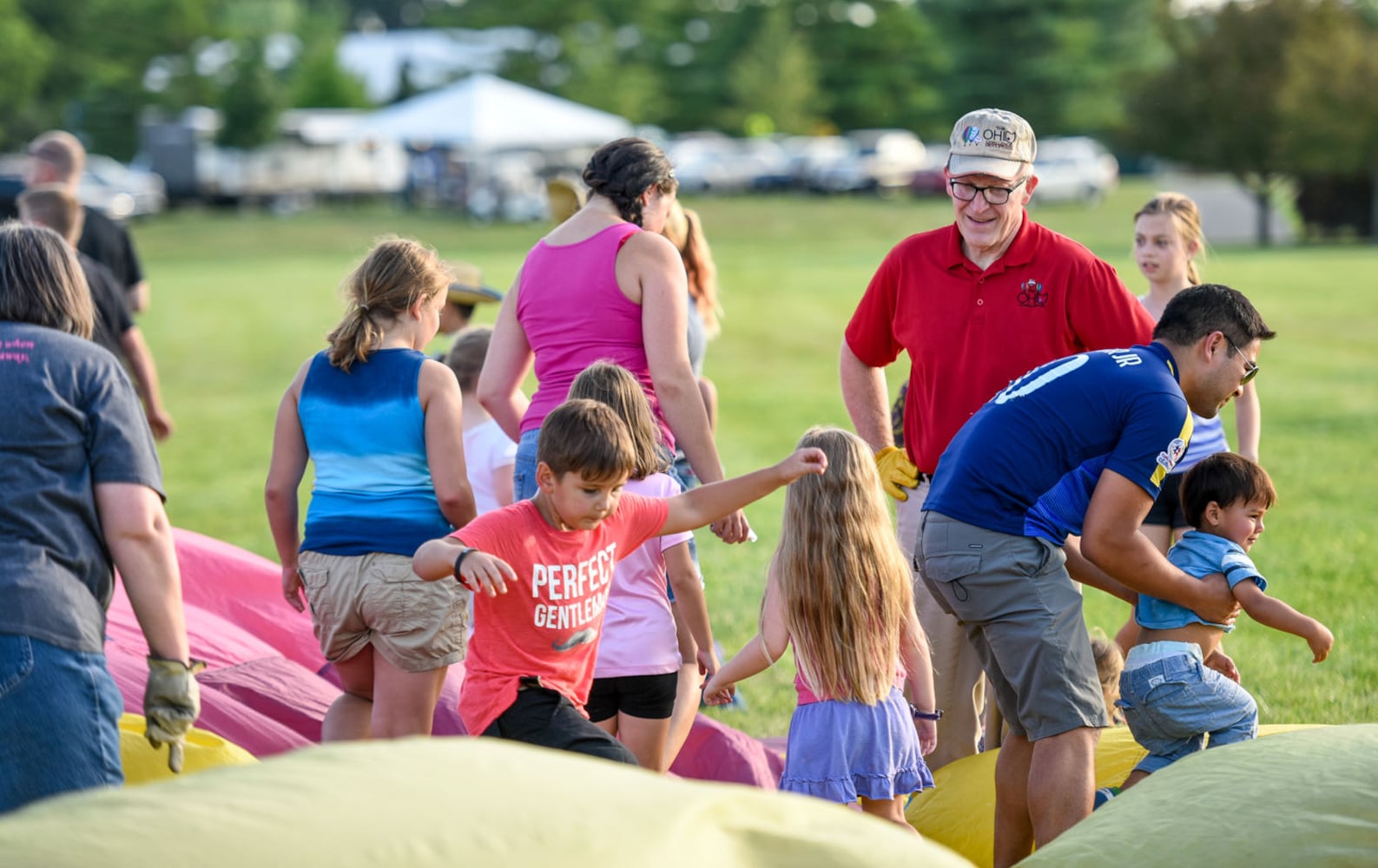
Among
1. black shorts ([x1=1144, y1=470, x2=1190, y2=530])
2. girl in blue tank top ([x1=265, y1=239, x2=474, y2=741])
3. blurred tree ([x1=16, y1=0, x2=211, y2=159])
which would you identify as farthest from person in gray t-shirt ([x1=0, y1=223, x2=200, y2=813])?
blurred tree ([x1=16, y1=0, x2=211, y2=159])

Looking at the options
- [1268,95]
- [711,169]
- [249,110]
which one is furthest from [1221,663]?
[249,110]

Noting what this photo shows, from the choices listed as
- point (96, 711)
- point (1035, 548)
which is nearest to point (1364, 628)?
point (1035, 548)

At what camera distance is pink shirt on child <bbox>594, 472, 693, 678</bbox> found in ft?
15.6

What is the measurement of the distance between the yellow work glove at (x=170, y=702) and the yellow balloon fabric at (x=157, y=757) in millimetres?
581

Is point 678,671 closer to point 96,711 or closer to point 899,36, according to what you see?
point 96,711

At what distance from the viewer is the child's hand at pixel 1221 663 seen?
4746 mm

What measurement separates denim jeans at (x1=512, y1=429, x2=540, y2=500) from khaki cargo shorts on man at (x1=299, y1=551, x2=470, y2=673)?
0.52 m

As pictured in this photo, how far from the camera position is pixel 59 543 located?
11.7 feet

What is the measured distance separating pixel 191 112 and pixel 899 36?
2889cm

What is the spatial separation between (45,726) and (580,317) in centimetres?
228

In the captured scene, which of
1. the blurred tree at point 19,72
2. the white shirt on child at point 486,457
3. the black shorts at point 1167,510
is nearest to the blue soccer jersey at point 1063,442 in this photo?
the black shorts at point 1167,510

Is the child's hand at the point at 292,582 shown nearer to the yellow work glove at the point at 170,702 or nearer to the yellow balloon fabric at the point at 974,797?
the yellow work glove at the point at 170,702

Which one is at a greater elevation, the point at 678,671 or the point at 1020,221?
the point at 1020,221

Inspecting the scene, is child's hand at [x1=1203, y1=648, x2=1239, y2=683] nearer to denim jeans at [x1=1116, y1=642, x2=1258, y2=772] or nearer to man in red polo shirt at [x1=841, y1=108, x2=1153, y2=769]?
denim jeans at [x1=1116, y1=642, x2=1258, y2=772]
